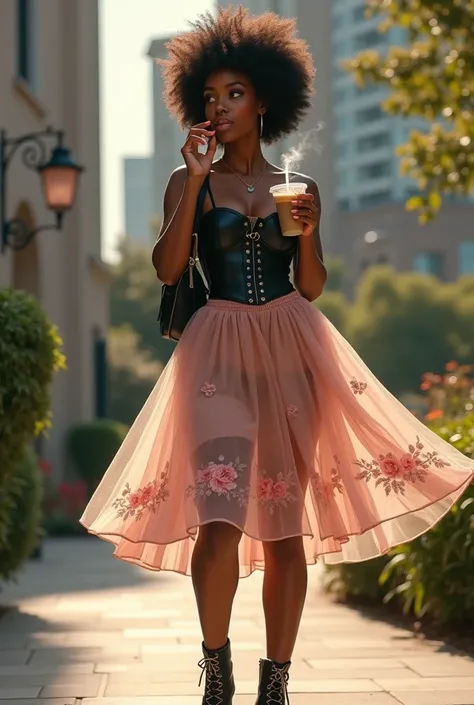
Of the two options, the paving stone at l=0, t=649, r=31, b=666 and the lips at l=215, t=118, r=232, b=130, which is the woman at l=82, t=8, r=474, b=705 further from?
the paving stone at l=0, t=649, r=31, b=666

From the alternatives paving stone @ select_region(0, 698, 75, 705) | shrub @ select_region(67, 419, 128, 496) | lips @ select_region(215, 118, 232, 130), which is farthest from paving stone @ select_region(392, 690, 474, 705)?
shrub @ select_region(67, 419, 128, 496)

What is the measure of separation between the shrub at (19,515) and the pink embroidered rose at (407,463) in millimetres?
3359

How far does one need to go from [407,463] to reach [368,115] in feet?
364

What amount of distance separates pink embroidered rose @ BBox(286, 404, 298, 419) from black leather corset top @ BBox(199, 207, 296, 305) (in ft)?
1.14

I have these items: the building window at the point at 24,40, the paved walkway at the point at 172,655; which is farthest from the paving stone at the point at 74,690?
the building window at the point at 24,40

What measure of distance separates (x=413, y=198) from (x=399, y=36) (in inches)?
4012

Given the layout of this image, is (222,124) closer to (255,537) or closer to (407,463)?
(407,463)

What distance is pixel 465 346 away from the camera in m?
62.1

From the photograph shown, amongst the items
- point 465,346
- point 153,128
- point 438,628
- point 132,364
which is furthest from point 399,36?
point 438,628

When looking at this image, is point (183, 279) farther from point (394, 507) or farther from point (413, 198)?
point (413, 198)

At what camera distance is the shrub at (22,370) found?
6.71 m

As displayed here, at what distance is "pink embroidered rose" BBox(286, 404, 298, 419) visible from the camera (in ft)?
13.3

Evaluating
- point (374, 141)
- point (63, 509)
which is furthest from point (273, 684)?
point (374, 141)

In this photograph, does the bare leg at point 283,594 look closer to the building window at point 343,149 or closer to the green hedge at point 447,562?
the green hedge at point 447,562
